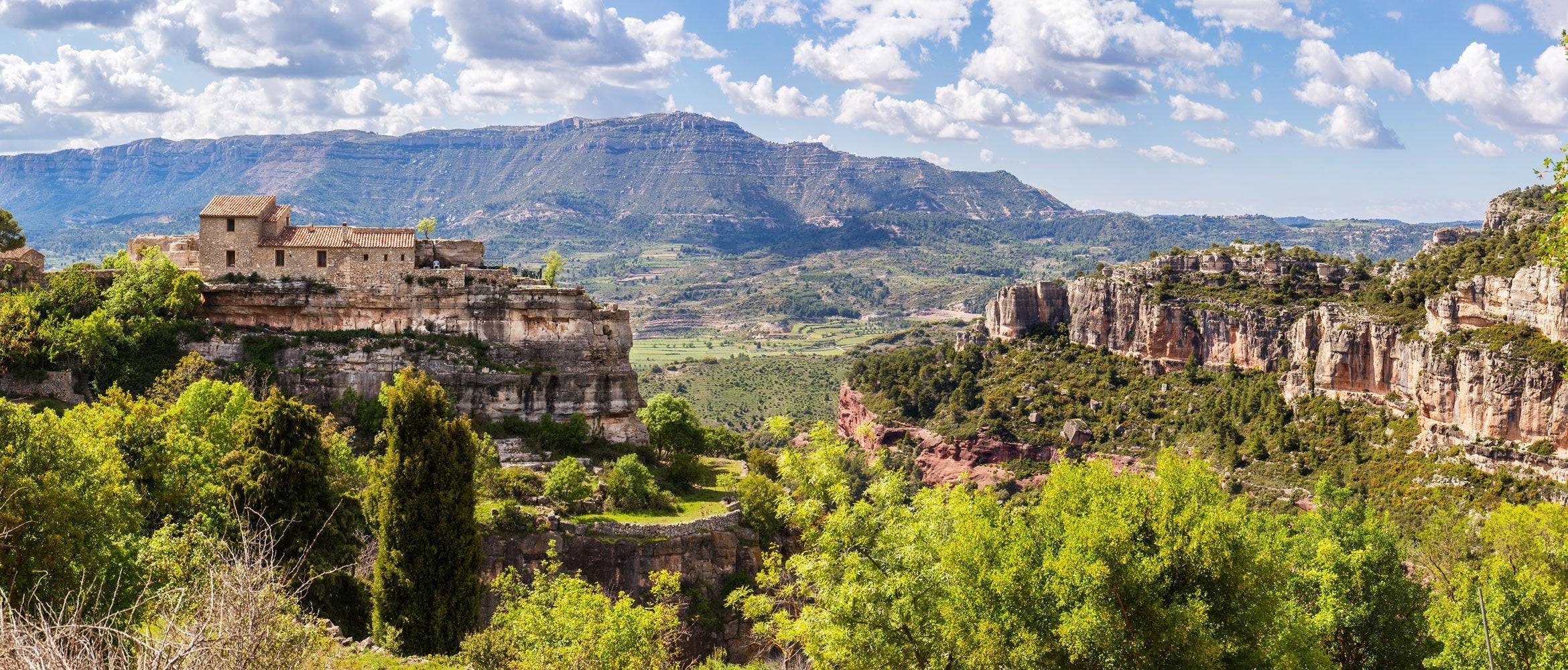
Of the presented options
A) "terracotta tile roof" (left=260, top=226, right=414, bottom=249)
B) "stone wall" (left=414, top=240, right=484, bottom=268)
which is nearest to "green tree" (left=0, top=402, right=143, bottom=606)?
"terracotta tile roof" (left=260, top=226, right=414, bottom=249)

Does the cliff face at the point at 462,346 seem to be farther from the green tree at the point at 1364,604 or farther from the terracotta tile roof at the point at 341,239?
the green tree at the point at 1364,604

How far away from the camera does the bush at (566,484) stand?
141ft

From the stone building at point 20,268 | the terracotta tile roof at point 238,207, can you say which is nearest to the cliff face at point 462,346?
the terracotta tile roof at point 238,207

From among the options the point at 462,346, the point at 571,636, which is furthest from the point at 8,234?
the point at 571,636

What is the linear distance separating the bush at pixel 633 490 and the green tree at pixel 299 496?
11.4m

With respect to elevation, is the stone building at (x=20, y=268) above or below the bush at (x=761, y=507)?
above

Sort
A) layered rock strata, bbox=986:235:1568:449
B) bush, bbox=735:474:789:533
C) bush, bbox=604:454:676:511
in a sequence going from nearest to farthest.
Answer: bush, bbox=604:454:676:511, bush, bbox=735:474:789:533, layered rock strata, bbox=986:235:1568:449

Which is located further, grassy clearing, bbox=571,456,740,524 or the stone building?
the stone building

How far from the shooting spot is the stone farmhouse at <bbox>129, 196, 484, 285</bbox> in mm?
51719

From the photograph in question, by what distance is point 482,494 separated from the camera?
42.8 metres

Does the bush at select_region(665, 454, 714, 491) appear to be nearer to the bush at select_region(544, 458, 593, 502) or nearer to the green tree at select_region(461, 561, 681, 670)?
the bush at select_region(544, 458, 593, 502)

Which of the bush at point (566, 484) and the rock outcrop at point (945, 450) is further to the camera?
the rock outcrop at point (945, 450)

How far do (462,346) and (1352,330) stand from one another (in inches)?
2332

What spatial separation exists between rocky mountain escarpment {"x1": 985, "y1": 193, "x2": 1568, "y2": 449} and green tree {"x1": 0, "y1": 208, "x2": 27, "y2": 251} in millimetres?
71823
